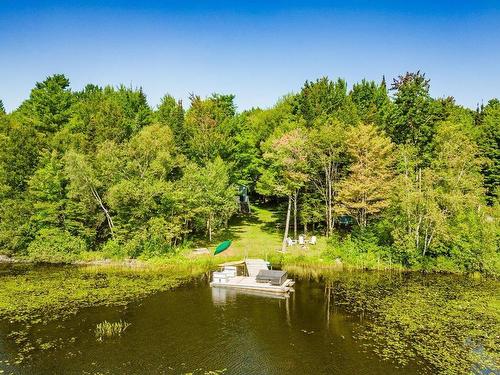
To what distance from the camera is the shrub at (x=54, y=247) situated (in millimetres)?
39375

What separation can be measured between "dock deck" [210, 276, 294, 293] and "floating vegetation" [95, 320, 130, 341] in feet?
32.3

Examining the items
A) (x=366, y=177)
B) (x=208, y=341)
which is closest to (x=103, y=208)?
(x=208, y=341)

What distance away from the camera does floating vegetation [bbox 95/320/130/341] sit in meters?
22.3

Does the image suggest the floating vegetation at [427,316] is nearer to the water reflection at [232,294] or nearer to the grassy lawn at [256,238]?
the water reflection at [232,294]

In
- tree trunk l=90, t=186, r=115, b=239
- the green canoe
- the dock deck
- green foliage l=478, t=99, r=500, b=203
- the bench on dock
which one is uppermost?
green foliage l=478, t=99, r=500, b=203

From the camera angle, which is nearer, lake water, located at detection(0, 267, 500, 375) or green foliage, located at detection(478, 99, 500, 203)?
lake water, located at detection(0, 267, 500, 375)

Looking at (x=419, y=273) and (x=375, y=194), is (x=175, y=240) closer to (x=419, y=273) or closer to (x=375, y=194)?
(x=375, y=194)

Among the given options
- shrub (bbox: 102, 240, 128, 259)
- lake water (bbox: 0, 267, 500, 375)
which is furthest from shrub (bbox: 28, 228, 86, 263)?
lake water (bbox: 0, 267, 500, 375)

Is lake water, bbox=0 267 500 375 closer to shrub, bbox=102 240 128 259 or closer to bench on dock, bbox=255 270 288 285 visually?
bench on dock, bbox=255 270 288 285

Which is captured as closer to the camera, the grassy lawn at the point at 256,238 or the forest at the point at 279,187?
the forest at the point at 279,187

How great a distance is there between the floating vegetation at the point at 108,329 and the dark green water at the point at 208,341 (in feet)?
1.28

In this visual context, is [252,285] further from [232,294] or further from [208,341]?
[208,341]

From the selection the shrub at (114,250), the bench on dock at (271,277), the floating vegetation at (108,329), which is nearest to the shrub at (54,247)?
the shrub at (114,250)

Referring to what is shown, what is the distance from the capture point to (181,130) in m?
53.1
